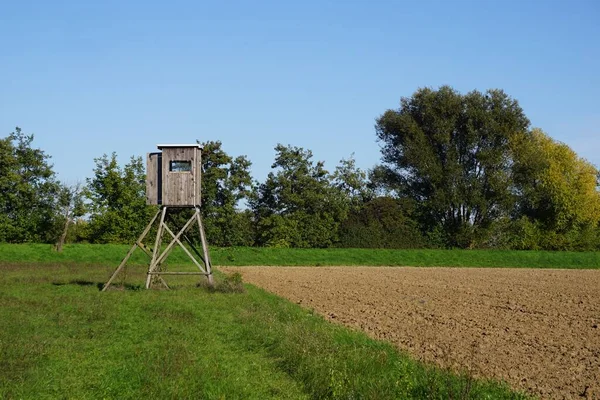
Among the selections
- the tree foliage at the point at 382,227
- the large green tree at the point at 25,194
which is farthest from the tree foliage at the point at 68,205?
the tree foliage at the point at 382,227

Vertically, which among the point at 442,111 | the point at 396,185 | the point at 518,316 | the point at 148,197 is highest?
the point at 442,111

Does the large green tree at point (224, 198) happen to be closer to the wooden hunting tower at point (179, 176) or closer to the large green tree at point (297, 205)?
the large green tree at point (297, 205)

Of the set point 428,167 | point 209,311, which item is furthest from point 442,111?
point 209,311

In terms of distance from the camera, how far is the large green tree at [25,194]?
205ft

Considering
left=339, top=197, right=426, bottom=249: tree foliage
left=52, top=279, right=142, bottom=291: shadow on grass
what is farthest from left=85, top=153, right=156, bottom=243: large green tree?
left=52, top=279, right=142, bottom=291: shadow on grass

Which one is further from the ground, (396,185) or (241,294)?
(396,185)

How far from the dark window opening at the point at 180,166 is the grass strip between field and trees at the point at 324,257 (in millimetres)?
19748

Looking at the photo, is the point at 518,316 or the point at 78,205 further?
the point at 78,205

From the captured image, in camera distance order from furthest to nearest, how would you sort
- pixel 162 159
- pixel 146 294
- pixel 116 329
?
pixel 162 159 → pixel 146 294 → pixel 116 329

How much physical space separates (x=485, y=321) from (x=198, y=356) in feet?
31.1

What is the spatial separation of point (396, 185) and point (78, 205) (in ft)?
104

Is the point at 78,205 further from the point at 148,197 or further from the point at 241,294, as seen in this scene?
the point at 241,294

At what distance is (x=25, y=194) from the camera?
63.6 metres

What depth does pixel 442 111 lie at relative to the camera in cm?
7106
